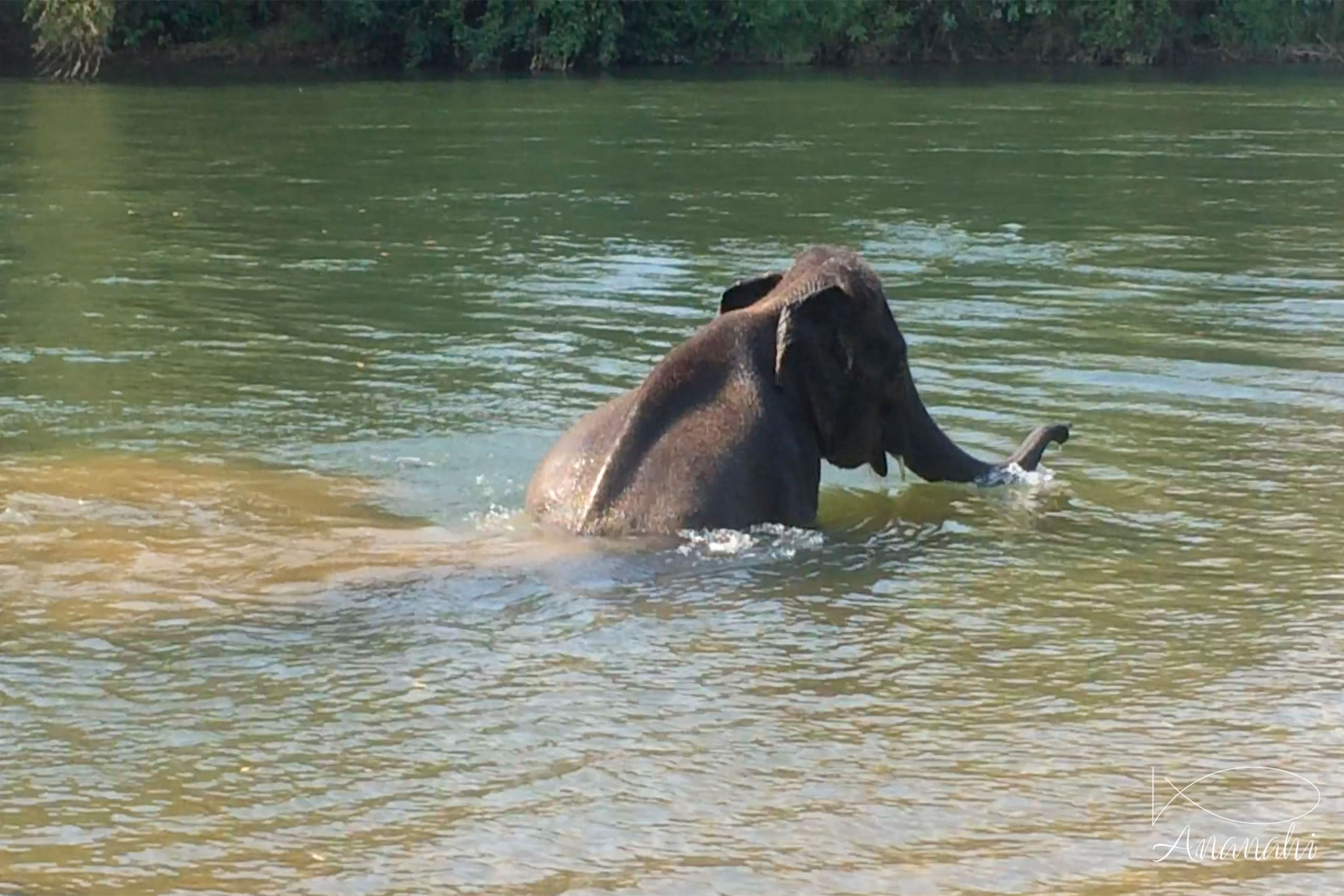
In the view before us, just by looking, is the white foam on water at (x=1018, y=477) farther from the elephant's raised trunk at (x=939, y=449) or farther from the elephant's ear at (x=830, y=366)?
the elephant's ear at (x=830, y=366)

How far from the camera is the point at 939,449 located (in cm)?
1123

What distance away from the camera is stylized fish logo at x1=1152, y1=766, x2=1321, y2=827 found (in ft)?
23.6

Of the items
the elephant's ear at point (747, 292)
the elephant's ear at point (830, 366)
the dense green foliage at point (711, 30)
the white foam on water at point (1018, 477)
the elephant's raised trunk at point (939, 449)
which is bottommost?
the white foam on water at point (1018, 477)

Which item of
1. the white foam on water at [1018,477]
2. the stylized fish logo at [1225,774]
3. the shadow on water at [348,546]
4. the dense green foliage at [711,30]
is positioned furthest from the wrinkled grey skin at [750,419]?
the dense green foliage at [711,30]

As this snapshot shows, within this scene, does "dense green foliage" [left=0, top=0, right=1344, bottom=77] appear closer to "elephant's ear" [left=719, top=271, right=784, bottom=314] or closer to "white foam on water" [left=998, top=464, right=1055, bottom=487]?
"elephant's ear" [left=719, top=271, right=784, bottom=314]

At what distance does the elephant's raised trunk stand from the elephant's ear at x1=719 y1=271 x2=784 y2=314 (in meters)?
0.82

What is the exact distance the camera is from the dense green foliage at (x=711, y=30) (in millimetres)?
53656

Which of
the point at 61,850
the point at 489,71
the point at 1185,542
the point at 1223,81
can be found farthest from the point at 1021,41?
the point at 61,850

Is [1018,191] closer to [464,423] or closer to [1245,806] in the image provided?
[464,423]

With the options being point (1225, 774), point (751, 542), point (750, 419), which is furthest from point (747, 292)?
point (1225, 774)

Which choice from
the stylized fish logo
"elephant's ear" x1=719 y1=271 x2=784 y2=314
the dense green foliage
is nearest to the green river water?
the stylized fish logo

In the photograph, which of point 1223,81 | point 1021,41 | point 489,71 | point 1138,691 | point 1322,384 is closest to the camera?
point 1138,691

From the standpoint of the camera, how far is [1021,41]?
59719 millimetres

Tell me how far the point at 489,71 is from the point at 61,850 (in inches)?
1863
